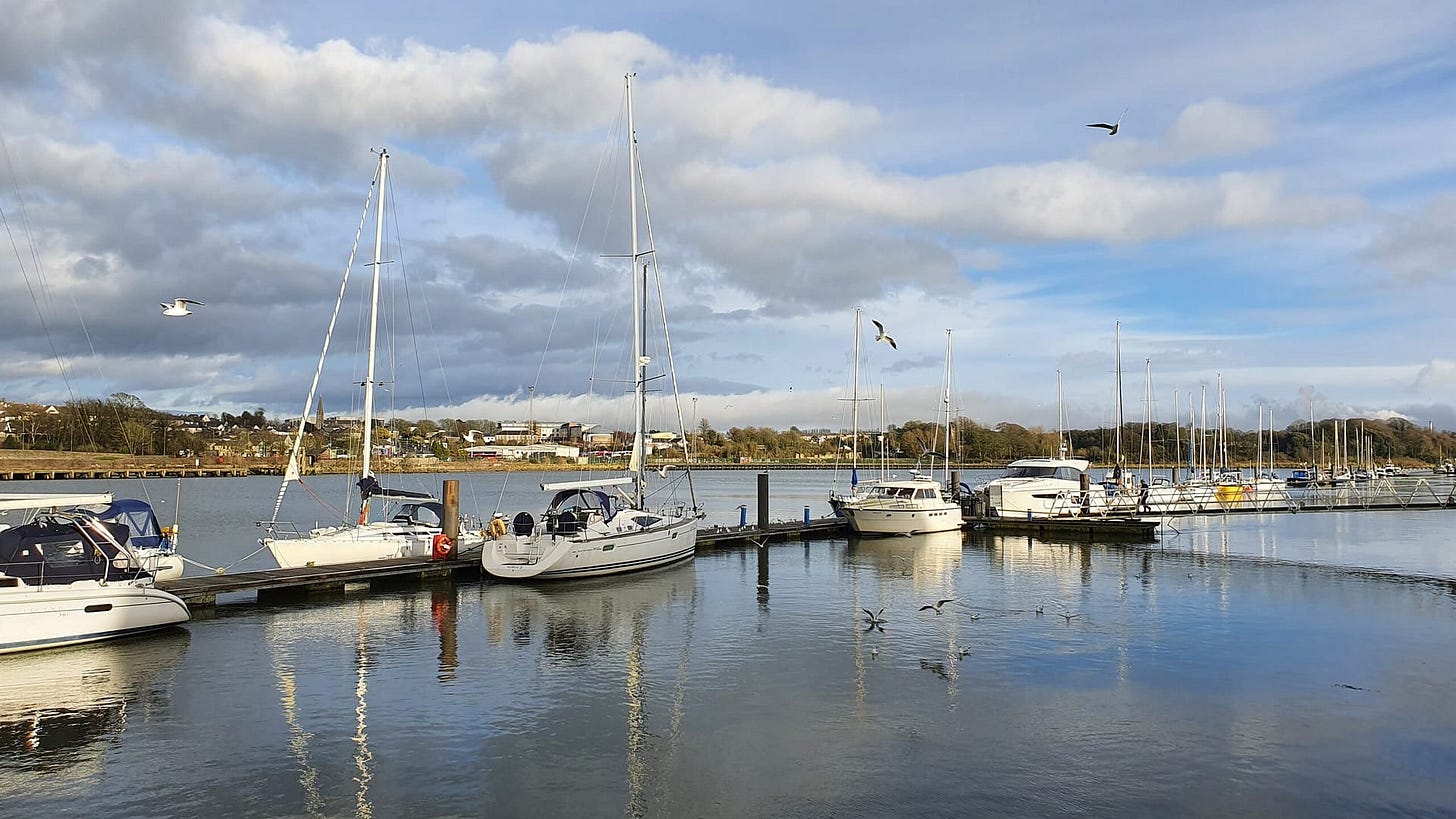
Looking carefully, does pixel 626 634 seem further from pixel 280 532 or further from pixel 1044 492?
pixel 1044 492

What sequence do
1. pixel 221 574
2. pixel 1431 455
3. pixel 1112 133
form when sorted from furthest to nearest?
pixel 1431 455 → pixel 221 574 → pixel 1112 133

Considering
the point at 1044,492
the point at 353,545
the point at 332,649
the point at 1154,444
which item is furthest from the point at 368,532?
the point at 1154,444

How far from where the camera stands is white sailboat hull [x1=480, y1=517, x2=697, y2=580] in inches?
1172

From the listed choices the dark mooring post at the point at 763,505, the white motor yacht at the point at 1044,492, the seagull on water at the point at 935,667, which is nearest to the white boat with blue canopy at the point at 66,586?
the seagull on water at the point at 935,667

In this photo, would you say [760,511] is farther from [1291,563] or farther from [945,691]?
[945,691]

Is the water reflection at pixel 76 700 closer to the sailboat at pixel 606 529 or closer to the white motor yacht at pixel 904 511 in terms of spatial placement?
the sailboat at pixel 606 529

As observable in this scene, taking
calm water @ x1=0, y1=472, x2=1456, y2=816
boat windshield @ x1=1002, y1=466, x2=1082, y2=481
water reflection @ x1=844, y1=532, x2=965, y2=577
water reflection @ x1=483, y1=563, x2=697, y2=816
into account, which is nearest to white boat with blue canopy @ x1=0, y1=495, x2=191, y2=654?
calm water @ x1=0, y1=472, x2=1456, y2=816

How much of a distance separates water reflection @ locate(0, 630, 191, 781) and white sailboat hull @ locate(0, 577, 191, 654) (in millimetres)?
274

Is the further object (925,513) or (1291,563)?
(925,513)

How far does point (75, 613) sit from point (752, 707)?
14.4 m

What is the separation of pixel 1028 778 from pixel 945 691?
14.6 feet

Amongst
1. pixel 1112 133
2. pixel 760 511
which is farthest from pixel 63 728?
pixel 760 511

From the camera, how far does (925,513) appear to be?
47438 millimetres

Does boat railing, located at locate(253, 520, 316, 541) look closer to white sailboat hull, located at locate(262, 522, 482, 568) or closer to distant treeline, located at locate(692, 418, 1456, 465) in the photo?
white sailboat hull, located at locate(262, 522, 482, 568)
